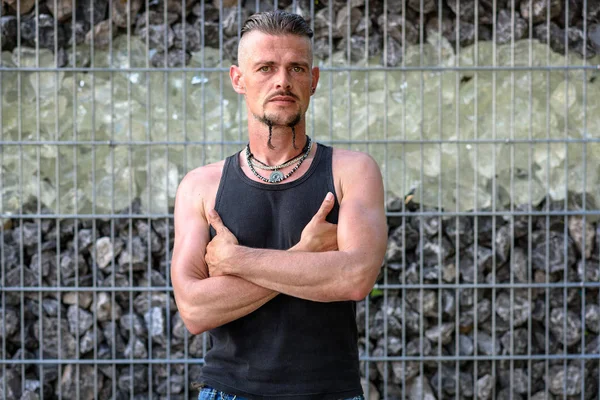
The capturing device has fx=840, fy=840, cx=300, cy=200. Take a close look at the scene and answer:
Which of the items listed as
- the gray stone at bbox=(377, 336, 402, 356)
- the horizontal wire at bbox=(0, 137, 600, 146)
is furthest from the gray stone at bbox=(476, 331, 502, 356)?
the horizontal wire at bbox=(0, 137, 600, 146)

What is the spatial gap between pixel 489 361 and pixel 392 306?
59 centimetres

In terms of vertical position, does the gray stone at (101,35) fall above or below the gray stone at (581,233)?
above

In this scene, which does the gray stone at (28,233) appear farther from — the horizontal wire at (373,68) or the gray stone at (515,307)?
the gray stone at (515,307)

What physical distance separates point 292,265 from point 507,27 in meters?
2.82

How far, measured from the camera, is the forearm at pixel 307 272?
191 centimetres

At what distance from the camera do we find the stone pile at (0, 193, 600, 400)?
169 inches

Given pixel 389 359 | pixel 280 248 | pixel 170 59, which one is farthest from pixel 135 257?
pixel 280 248

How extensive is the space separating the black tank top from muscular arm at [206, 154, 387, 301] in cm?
5

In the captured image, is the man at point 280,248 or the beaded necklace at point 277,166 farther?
the beaded necklace at point 277,166

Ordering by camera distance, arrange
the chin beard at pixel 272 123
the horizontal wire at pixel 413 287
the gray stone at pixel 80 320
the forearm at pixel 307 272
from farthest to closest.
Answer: the gray stone at pixel 80 320, the horizontal wire at pixel 413 287, the chin beard at pixel 272 123, the forearm at pixel 307 272

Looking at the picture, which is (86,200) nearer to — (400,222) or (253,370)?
(400,222)

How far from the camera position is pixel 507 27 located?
431 centimetres

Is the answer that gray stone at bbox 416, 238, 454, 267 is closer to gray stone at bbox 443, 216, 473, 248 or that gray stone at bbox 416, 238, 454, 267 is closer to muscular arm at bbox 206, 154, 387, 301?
gray stone at bbox 443, 216, 473, 248

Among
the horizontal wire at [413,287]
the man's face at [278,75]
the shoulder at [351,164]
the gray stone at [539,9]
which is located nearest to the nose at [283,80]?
the man's face at [278,75]
